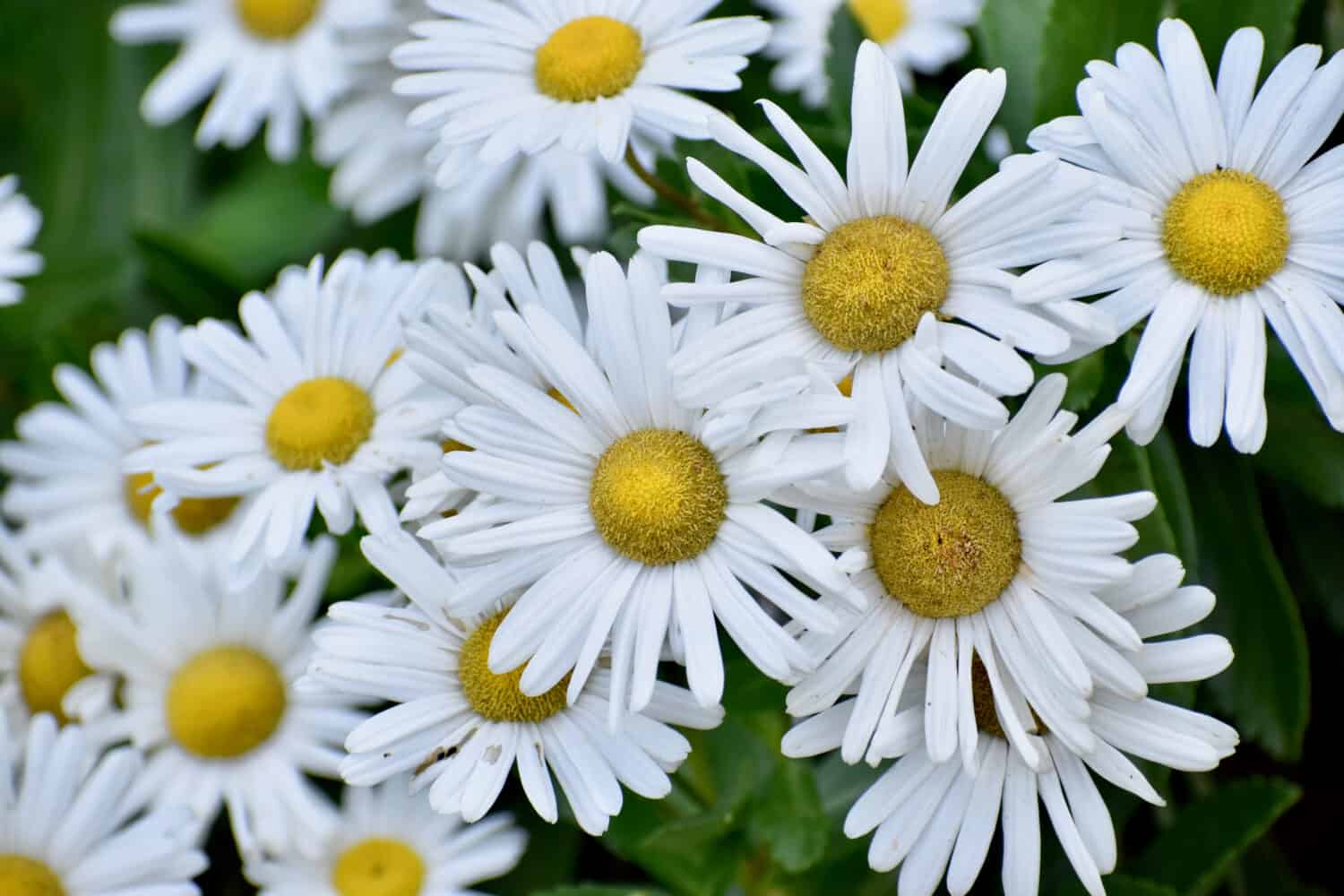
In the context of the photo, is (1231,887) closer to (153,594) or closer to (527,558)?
(527,558)

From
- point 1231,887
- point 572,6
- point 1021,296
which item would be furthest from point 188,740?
point 1231,887

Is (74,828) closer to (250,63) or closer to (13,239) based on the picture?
(13,239)

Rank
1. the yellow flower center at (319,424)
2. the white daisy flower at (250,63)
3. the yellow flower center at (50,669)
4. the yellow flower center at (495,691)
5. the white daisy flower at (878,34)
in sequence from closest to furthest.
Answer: the yellow flower center at (495,691), the yellow flower center at (319,424), the yellow flower center at (50,669), the white daisy flower at (878,34), the white daisy flower at (250,63)

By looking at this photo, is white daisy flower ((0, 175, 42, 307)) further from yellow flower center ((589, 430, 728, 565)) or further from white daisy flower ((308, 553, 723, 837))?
yellow flower center ((589, 430, 728, 565))

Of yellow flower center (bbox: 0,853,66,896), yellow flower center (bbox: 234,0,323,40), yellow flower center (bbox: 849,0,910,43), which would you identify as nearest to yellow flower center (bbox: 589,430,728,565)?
yellow flower center (bbox: 0,853,66,896)

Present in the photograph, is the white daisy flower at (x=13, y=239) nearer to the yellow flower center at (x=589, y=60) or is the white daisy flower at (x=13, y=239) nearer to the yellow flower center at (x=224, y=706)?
the yellow flower center at (x=224, y=706)

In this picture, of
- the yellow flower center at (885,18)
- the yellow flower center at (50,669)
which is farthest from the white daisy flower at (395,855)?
the yellow flower center at (885,18)

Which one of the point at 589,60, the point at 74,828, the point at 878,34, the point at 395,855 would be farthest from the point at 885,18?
the point at 74,828
